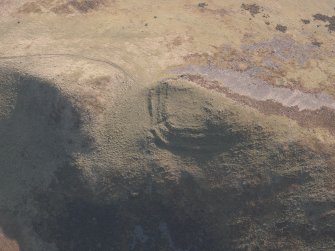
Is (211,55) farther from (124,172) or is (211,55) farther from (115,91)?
(124,172)

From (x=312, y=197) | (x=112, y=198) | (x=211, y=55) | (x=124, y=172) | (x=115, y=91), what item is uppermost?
(x=211, y=55)

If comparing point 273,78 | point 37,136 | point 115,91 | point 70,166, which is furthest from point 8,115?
point 273,78

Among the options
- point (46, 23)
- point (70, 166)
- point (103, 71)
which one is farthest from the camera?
point (46, 23)

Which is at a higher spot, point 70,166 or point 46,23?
point 46,23

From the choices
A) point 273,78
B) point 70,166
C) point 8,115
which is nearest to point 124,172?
point 70,166

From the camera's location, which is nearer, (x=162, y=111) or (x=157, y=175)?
(x=157, y=175)

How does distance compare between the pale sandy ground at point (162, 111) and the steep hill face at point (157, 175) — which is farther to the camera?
the pale sandy ground at point (162, 111)

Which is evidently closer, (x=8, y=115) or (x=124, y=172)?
(x=124, y=172)

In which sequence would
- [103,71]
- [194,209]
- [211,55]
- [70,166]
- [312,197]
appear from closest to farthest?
[312,197], [194,209], [70,166], [103,71], [211,55]

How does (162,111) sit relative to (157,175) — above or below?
above

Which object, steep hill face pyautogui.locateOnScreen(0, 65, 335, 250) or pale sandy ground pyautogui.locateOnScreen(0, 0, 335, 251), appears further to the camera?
pale sandy ground pyautogui.locateOnScreen(0, 0, 335, 251)
